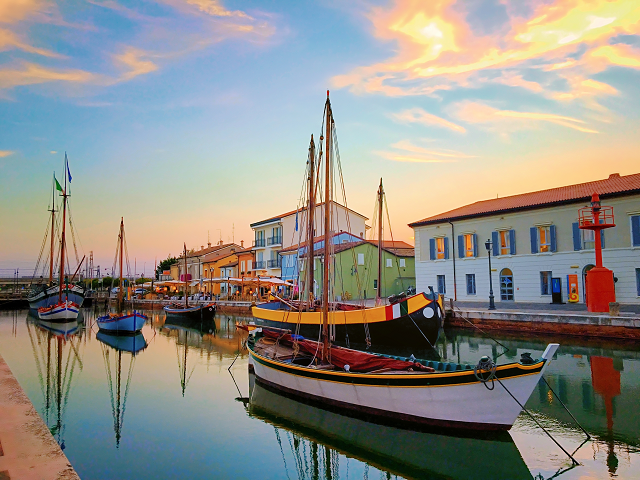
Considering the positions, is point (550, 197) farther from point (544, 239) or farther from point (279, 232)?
point (279, 232)

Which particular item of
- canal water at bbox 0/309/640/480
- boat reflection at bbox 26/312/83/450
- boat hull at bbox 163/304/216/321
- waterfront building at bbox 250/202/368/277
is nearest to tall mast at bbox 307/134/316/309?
canal water at bbox 0/309/640/480

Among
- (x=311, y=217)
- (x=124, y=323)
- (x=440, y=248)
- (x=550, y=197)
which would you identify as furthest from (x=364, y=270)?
(x=124, y=323)

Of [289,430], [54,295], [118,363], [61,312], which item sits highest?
[54,295]

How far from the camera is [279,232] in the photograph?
49.0 metres

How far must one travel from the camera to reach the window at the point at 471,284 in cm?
3111

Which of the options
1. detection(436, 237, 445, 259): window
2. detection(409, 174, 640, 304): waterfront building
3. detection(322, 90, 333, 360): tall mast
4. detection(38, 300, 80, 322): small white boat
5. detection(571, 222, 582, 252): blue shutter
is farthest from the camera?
detection(38, 300, 80, 322): small white boat

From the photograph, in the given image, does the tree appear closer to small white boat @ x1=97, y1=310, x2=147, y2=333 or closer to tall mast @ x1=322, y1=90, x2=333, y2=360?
small white boat @ x1=97, y1=310, x2=147, y2=333

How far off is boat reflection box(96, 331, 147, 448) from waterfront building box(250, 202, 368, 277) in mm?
21261

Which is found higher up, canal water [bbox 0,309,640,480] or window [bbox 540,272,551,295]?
window [bbox 540,272,551,295]

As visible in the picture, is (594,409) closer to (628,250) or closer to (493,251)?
(628,250)

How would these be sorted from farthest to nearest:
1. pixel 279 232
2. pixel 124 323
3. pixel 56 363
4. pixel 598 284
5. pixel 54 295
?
1. pixel 279 232
2. pixel 54 295
3. pixel 124 323
4. pixel 598 284
5. pixel 56 363

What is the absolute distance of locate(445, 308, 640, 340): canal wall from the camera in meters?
18.5

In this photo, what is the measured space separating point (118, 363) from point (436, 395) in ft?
51.5

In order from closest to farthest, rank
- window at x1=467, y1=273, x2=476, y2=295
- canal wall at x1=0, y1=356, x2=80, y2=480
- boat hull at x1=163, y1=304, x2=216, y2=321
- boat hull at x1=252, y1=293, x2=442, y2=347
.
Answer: canal wall at x1=0, y1=356, x2=80, y2=480, boat hull at x1=252, y1=293, x2=442, y2=347, window at x1=467, y1=273, x2=476, y2=295, boat hull at x1=163, y1=304, x2=216, y2=321
